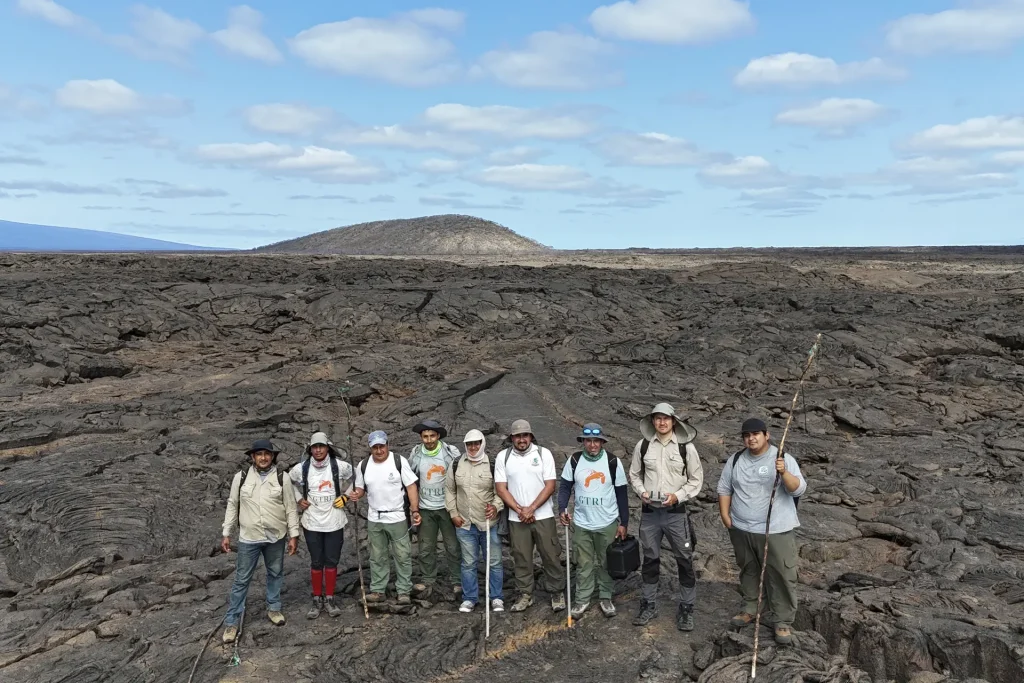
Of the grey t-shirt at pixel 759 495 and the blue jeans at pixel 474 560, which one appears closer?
the grey t-shirt at pixel 759 495

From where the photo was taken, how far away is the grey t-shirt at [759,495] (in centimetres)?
596

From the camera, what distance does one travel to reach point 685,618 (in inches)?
254

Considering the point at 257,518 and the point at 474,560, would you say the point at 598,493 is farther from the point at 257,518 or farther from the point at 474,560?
the point at 257,518

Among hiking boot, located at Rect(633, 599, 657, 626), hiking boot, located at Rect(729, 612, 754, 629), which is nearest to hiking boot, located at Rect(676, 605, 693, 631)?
hiking boot, located at Rect(633, 599, 657, 626)

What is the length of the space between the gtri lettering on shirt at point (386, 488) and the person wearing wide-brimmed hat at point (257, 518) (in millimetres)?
665

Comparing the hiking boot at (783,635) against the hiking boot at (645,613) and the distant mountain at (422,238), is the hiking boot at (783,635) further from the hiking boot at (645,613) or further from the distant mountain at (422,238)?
the distant mountain at (422,238)

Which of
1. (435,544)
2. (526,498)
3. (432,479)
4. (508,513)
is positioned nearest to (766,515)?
(526,498)

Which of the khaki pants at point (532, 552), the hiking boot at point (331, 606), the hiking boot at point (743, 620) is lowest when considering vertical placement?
the hiking boot at point (331, 606)

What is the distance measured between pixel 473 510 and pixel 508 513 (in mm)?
322

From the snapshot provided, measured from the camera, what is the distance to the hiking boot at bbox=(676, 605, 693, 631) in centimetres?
641

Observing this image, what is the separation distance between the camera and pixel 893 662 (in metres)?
5.88

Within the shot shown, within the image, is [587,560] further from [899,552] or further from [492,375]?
[492,375]

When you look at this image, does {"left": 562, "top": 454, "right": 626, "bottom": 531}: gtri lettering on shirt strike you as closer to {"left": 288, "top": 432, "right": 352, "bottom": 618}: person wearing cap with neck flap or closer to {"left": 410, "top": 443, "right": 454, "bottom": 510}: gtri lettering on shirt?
{"left": 410, "top": 443, "right": 454, "bottom": 510}: gtri lettering on shirt

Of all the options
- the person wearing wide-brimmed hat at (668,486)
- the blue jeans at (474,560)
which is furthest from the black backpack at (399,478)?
the person wearing wide-brimmed hat at (668,486)
